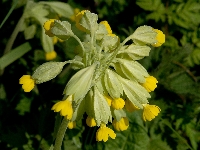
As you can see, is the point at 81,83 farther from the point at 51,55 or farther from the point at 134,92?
the point at 51,55

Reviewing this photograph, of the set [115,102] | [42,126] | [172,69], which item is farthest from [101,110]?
[172,69]

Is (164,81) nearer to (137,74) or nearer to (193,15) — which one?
(193,15)

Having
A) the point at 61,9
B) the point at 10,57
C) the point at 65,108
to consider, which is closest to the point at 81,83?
the point at 65,108

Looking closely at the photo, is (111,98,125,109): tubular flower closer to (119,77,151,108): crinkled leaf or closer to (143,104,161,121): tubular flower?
(119,77,151,108): crinkled leaf

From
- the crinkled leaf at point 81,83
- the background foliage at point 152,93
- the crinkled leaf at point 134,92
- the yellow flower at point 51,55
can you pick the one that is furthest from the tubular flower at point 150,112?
the yellow flower at point 51,55

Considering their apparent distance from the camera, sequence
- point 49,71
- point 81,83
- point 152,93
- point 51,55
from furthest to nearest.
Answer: point 51,55, point 152,93, point 49,71, point 81,83

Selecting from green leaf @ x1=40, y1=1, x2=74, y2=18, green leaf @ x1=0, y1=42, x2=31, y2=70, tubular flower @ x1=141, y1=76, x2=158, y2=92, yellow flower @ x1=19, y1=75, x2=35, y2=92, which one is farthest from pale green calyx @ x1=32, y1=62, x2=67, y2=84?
green leaf @ x1=40, y1=1, x2=74, y2=18
